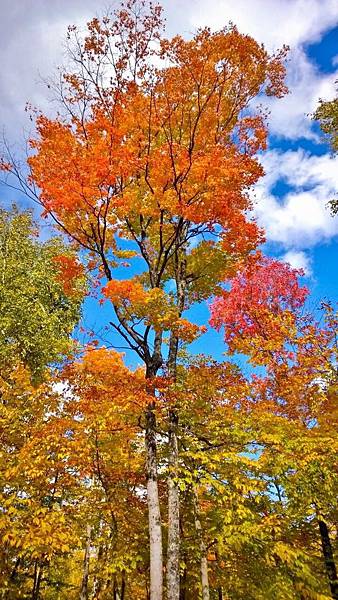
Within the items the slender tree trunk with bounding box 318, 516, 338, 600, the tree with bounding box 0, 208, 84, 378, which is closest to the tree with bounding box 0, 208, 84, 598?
the tree with bounding box 0, 208, 84, 378

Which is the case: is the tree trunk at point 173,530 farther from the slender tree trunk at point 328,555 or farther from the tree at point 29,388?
the slender tree trunk at point 328,555

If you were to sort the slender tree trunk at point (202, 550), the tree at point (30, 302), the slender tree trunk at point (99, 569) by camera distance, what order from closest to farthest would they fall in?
the slender tree trunk at point (202, 550), the slender tree trunk at point (99, 569), the tree at point (30, 302)

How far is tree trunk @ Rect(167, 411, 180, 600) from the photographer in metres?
7.54

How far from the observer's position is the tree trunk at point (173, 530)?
7.54 metres

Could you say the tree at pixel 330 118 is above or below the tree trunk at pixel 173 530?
above

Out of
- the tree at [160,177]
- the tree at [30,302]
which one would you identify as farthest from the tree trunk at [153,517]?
the tree at [30,302]

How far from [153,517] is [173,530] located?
54cm

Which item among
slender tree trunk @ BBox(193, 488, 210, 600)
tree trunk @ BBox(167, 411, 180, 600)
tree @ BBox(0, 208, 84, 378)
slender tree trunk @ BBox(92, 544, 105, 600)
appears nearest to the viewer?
tree trunk @ BBox(167, 411, 180, 600)

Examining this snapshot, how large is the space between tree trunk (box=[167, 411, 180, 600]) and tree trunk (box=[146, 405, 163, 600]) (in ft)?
0.95

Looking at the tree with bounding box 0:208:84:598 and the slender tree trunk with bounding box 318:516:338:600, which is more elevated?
the tree with bounding box 0:208:84:598

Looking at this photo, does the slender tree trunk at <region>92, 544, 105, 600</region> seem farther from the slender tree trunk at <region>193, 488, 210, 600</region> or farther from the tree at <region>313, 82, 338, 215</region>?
the tree at <region>313, 82, 338, 215</region>

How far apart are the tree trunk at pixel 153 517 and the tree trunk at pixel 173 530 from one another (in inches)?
11.4

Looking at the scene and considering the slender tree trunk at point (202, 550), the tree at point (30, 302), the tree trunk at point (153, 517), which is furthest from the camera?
the tree at point (30, 302)

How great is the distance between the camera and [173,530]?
803 cm
